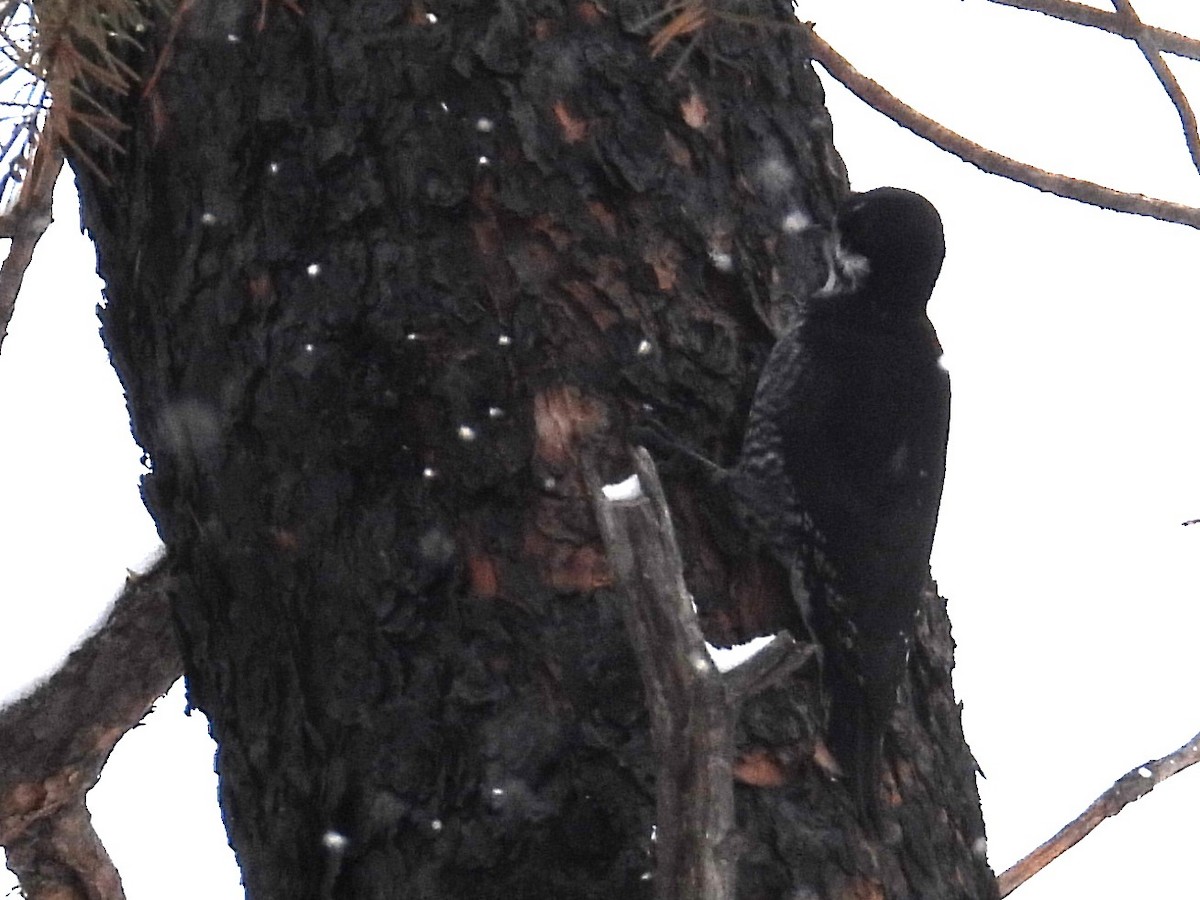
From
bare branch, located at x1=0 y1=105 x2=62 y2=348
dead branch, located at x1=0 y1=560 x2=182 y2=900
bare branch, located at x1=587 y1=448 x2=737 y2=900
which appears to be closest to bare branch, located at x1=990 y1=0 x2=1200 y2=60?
bare branch, located at x1=587 y1=448 x2=737 y2=900

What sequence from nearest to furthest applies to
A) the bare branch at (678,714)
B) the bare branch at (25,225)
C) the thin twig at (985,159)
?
the bare branch at (678,714) → the bare branch at (25,225) → the thin twig at (985,159)

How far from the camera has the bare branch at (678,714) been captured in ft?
4.29

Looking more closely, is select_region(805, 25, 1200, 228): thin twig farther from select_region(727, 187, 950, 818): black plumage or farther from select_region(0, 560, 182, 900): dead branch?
select_region(0, 560, 182, 900): dead branch

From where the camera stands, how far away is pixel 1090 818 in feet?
7.91

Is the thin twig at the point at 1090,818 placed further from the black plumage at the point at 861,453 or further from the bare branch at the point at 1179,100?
the bare branch at the point at 1179,100

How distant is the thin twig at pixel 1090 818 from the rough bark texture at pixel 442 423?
0.64 m

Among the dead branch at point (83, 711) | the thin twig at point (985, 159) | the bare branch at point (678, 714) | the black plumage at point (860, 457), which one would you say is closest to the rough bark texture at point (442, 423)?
the black plumage at point (860, 457)

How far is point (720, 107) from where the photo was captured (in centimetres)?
197

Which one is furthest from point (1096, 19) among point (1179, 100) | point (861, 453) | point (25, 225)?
point (25, 225)

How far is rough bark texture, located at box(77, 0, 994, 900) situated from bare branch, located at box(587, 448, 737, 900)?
0.82ft

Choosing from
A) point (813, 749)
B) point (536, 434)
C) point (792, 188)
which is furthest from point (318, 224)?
point (813, 749)

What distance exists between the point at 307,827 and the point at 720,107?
3.66ft

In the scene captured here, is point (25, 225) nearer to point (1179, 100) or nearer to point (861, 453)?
point (861, 453)

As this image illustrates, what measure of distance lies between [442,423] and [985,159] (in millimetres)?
1445
